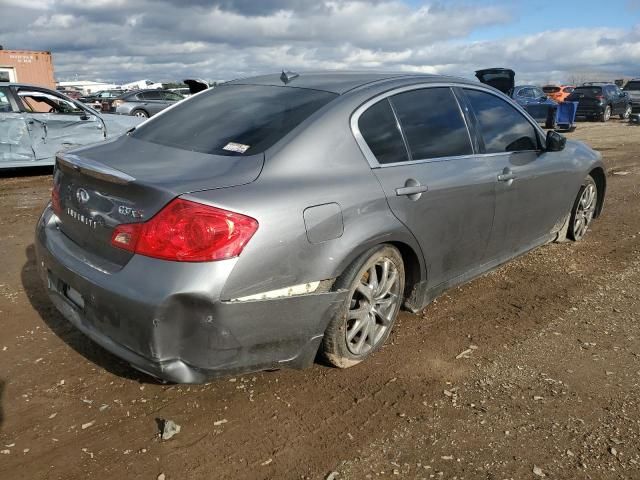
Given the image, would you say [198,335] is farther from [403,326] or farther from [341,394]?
[403,326]

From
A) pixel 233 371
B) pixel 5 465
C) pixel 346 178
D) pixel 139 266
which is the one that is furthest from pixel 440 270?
pixel 5 465

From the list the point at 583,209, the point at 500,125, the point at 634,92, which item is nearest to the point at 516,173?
the point at 500,125

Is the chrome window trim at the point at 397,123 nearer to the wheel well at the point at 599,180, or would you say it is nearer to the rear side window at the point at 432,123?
the rear side window at the point at 432,123

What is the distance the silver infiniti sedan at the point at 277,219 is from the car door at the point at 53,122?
684cm

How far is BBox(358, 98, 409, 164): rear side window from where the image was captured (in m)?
3.00

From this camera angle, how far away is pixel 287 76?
3516mm

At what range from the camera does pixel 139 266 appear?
7.70 ft

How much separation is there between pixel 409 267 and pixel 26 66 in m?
25.5

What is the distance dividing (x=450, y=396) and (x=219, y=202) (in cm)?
158

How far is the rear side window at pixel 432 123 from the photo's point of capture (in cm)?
326

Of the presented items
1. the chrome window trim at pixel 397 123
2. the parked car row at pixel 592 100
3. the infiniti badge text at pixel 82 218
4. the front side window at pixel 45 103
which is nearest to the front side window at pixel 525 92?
the parked car row at pixel 592 100

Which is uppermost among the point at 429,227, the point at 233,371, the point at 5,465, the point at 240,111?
the point at 240,111

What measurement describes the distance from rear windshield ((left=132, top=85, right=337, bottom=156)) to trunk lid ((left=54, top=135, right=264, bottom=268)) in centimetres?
13

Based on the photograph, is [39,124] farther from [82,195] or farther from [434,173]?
[434,173]
